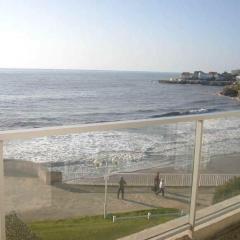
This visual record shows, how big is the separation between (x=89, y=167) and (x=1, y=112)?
171 ft

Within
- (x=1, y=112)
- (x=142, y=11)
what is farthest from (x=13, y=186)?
(x=142, y=11)

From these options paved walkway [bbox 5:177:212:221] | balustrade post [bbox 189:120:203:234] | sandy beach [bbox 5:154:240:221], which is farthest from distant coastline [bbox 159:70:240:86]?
paved walkway [bbox 5:177:212:221]

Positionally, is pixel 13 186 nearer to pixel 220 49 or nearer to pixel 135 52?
pixel 220 49

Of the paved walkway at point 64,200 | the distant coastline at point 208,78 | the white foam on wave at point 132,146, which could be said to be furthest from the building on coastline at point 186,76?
the paved walkway at point 64,200

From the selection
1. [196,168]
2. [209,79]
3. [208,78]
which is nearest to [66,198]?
[196,168]

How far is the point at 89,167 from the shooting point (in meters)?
2.18

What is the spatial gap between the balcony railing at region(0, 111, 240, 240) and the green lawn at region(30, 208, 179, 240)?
9.3 inches

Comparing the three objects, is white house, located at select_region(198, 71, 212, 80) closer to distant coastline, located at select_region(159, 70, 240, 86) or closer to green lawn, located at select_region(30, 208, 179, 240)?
distant coastline, located at select_region(159, 70, 240, 86)

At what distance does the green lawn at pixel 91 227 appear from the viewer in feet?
7.00

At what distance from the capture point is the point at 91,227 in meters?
2.29

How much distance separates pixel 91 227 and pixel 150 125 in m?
0.70

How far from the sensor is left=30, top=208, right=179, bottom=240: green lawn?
84.0 inches

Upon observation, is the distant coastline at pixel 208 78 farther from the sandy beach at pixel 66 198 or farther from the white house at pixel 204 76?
the sandy beach at pixel 66 198

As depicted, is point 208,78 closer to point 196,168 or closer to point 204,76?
point 204,76
